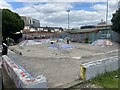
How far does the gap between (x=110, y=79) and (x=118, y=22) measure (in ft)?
71.4

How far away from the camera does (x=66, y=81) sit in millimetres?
8570

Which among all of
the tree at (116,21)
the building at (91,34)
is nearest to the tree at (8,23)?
the building at (91,34)

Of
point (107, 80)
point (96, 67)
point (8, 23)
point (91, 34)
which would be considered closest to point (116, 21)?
point (91, 34)

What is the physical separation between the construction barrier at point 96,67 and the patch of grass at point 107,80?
220 millimetres

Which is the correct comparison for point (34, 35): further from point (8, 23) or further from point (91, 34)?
point (91, 34)

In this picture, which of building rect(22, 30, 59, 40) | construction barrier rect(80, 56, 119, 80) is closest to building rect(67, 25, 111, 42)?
building rect(22, 30, 59, 40)

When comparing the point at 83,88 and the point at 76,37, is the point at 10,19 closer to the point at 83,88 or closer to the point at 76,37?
the point at 76,37

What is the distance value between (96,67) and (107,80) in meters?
0.82

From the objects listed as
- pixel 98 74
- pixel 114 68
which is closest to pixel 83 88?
pixel 98 74

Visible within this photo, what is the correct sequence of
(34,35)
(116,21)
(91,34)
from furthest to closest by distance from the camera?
(34,35)
(91,34)
(116,21)

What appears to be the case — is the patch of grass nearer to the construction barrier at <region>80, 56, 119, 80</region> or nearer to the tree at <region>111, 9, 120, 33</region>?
the construction barrier at <region>80, 56, 119, 80</region>

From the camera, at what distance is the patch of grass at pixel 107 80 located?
7854 millimetres

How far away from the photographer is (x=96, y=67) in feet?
29.5

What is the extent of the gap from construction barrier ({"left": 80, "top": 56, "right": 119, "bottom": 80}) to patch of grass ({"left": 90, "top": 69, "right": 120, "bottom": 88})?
0.72ft
